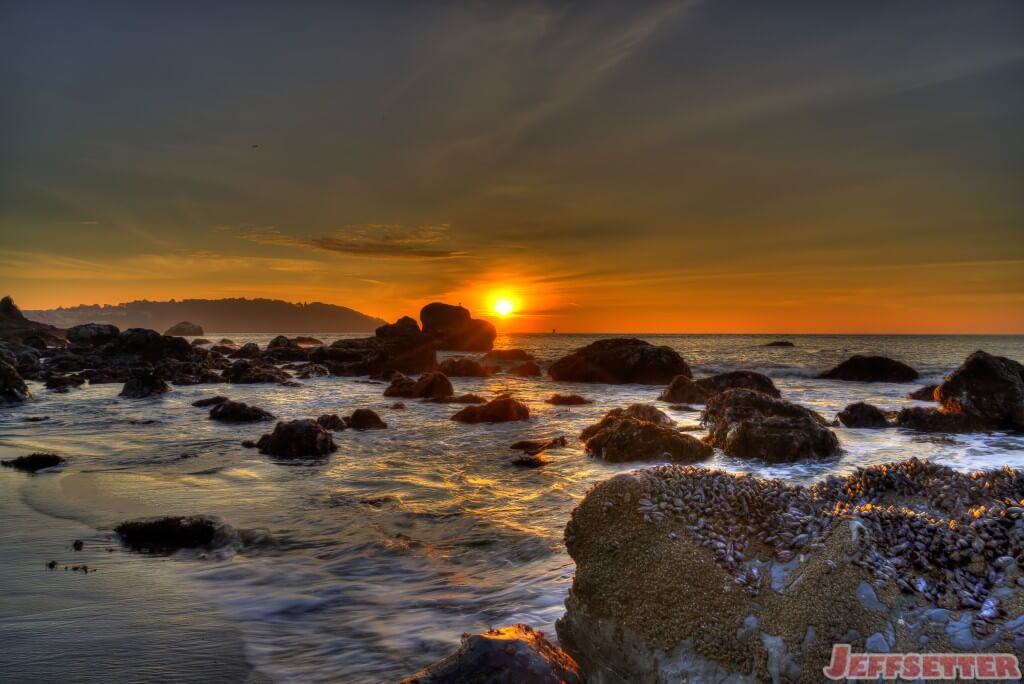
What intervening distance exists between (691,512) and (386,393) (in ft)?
73.9

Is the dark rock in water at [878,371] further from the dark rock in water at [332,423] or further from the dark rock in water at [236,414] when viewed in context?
the dark rock in water at [236,414]

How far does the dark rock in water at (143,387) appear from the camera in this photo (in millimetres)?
24078

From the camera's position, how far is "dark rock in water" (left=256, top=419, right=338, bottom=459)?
12.6 m

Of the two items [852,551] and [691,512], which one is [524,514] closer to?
[691,512]

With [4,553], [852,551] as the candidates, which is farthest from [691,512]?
[4,553]

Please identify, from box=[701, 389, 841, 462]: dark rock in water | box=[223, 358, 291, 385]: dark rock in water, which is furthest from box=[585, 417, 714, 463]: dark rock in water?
box=[223, 358, 291, 385]: dark rock in water

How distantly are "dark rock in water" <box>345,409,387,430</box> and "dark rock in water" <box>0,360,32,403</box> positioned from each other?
50.6 ft

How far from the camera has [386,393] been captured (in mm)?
25219

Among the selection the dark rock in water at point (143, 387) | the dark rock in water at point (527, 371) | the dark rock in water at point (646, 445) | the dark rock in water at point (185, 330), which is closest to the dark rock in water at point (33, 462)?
the dark rock in water at point (646, 445)

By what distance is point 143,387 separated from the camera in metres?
24.5

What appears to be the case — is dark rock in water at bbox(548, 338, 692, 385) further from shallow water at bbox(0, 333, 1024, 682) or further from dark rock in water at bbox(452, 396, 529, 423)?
dark rock in water at bbox(452, 396, 529, 423)

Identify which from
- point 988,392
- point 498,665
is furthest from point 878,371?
Result: point 498,665

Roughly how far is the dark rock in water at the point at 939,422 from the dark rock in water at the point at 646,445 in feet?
24.3

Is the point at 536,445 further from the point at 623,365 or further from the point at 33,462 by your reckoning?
the point at 623,365
